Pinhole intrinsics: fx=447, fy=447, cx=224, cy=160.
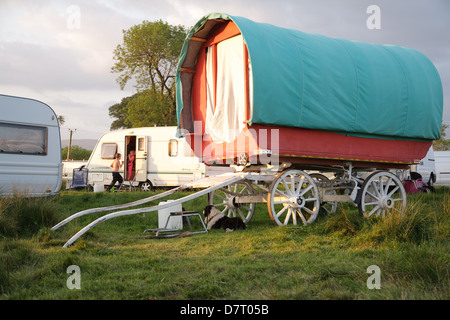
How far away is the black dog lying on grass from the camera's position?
8.08m

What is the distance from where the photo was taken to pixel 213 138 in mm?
9016

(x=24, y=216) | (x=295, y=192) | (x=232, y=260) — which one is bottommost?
(x=232, y=260)

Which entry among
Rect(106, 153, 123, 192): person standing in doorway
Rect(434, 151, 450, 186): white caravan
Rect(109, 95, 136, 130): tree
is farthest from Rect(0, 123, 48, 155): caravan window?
Rect(109, 95, 136, 130): tree

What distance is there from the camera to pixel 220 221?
8.23 meters

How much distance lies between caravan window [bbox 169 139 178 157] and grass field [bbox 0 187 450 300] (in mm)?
9311

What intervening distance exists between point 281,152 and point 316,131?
91 cm

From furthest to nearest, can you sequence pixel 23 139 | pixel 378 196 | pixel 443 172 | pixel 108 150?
pixel 443 172, pixel 108 150, pixel 23 139, pixel 378 196

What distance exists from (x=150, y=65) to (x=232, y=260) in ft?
86.0

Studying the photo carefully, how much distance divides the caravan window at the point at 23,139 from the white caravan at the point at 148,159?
7004 millimetres

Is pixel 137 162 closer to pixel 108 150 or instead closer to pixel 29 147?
pixel 108 150

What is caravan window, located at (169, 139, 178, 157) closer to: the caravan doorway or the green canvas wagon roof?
the caravan doorway

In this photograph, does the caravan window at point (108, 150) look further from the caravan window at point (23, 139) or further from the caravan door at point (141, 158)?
the caravan window at point (23, 139)

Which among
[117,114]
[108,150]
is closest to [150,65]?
[108,150]

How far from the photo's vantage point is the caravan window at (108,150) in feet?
60.7
